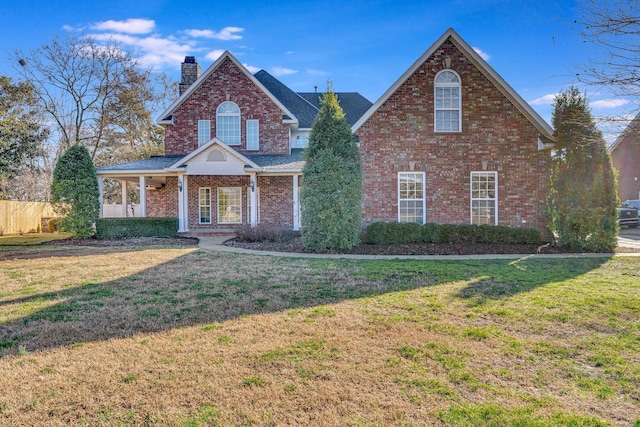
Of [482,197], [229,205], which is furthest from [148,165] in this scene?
[482,197]

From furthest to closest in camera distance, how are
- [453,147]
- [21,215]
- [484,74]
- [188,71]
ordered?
[21,215] < [188,71] < [453,147] < [484,74]

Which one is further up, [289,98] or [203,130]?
[289,98]

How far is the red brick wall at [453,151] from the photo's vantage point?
14.5 m

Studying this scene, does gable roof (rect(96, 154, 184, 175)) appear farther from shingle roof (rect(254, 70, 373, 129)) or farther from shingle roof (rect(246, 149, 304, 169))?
shingle roof (rect(254, 70, 373, 129))

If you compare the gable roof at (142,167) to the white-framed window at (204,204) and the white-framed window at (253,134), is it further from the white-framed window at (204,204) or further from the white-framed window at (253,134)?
the white-framed window at (253,134)

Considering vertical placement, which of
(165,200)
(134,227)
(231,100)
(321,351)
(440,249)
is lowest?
(321,351)

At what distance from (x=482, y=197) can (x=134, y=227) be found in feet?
46.8

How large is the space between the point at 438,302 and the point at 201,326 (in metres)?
3.43

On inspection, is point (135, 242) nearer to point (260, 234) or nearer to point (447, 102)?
point (260, 234)

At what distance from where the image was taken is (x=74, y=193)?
52.7ft

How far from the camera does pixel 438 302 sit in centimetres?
582

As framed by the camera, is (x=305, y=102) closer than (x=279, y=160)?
No

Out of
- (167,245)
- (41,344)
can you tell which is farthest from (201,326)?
→ (167,245)

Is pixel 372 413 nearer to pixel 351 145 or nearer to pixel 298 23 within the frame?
pixel 351 145
